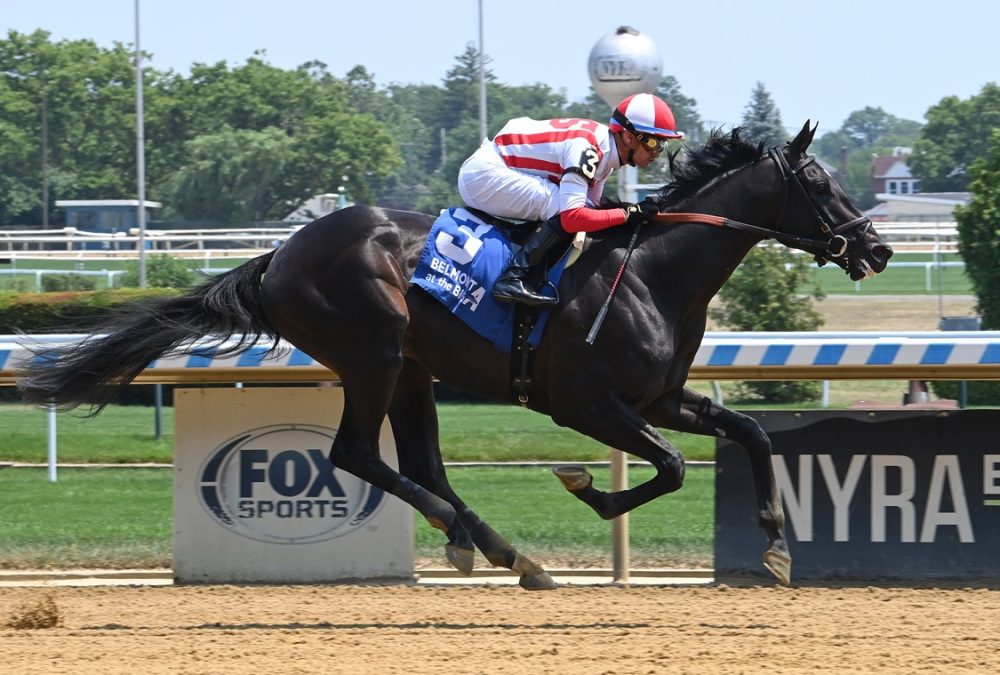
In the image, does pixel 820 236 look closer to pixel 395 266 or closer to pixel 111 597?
pixel 395 266

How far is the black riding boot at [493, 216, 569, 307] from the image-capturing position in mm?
5707

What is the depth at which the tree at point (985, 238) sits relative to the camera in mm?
15820

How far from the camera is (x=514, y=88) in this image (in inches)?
4574

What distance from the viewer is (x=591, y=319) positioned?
5.75m

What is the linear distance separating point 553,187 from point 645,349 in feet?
2.65

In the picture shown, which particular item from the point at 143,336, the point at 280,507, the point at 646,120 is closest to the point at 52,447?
the point at 280,507

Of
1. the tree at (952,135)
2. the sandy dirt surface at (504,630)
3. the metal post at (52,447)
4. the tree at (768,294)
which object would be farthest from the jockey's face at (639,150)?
the tree at (952,135)

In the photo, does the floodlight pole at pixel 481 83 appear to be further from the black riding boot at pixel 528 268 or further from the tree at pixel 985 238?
the black riding boot at pixel 528 268

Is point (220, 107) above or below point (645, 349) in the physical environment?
above

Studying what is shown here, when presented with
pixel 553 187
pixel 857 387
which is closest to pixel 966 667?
pixel 553 187

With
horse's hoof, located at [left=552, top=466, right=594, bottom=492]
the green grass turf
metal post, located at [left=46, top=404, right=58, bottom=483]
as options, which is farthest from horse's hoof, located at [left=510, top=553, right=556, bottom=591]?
the green grass turf

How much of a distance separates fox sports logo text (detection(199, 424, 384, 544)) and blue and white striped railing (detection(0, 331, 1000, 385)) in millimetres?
382

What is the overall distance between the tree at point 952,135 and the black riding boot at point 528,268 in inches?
2698

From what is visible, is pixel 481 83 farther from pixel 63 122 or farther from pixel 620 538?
pixel 63 122
